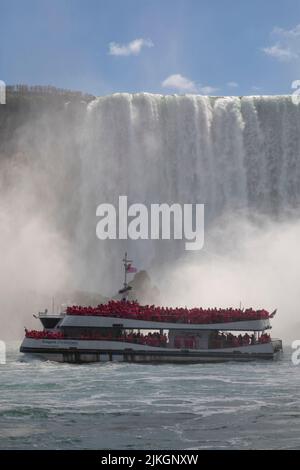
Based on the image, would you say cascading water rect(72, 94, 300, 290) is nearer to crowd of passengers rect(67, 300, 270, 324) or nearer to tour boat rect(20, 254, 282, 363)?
crowd of passengers rect(67, 300, 270, 324)

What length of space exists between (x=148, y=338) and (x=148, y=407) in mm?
15101

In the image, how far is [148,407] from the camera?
27469mm

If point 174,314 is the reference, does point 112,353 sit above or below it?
below

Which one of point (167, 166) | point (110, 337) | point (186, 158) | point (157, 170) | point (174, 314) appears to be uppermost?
point (186, 158)

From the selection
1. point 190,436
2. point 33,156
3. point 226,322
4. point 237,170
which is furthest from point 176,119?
point 190,436

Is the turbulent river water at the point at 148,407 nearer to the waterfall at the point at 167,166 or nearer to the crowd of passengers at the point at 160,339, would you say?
the crowd of passengers at the point at 160,339

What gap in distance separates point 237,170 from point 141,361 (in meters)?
39.4

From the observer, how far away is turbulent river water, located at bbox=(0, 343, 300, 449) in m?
22.0

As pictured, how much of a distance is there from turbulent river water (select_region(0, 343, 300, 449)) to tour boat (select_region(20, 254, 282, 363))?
58.3 inches

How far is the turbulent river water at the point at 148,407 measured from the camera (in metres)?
22.0

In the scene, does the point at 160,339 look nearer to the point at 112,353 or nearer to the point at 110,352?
the point at 112,353

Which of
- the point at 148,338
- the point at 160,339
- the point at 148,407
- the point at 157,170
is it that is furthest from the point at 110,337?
the point at 157,170

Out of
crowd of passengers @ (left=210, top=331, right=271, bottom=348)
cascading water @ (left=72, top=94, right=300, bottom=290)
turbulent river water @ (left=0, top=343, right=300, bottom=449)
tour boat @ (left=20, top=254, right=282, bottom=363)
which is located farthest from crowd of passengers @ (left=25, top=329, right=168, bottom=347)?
cascading water @ (left=72, top=94, right=300, bottom=290)
